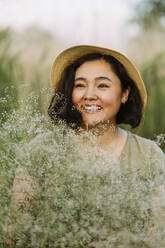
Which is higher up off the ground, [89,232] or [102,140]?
[102,140]

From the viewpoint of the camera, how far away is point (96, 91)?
124cm

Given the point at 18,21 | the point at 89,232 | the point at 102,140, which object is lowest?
the point at 89,232

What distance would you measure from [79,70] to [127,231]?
0.80 meters

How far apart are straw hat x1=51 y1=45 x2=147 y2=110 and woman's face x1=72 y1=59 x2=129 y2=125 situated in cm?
4

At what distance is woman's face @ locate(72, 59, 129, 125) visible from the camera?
4.00 ft

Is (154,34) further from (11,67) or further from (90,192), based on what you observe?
(90,192)

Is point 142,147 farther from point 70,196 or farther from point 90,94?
point 70,196

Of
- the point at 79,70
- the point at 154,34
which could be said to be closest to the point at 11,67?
the point at 79,70

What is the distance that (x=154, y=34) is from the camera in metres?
3.02

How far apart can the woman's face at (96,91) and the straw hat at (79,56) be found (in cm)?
4

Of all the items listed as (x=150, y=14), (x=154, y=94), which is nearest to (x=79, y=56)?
(x=154, y=94)

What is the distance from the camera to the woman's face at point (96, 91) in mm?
1219

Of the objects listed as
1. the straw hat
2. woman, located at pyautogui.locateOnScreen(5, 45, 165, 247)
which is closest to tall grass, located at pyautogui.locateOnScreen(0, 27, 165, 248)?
woman, located at pyautogui.locateOnScreen(5, 45, 165, 247)

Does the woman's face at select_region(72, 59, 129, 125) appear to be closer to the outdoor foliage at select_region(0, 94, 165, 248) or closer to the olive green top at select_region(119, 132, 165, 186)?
the olive green top at select_region(119, 132, 165, 186)
